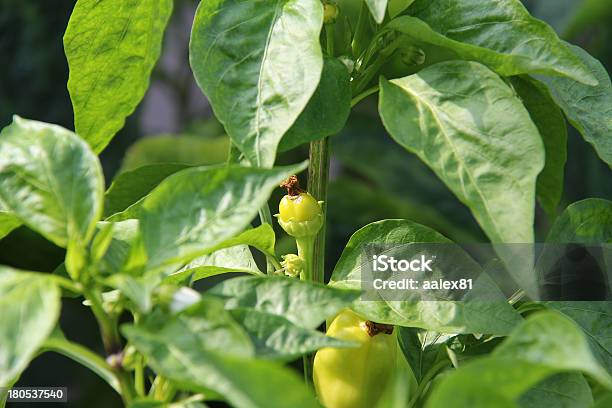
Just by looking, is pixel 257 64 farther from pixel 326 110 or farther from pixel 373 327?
pixel 373 327

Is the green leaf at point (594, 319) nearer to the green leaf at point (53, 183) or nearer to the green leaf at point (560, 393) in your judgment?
the green leaf at point (560, 393)

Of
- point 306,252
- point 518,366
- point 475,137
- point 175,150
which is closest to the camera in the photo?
point 518,366

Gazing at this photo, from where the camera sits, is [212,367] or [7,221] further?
[7,221]

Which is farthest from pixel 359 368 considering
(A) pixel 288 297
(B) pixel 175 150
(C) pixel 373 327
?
(B) pixel 175 150

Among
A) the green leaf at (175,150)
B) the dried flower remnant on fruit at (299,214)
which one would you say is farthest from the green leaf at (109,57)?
the green leaf at (175,150)

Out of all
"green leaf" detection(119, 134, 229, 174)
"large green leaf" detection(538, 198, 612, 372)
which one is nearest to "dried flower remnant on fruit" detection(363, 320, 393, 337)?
"large green leaf" detection(538, 198, 612, 372)

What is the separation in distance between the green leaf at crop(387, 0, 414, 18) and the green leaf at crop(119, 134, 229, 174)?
903 millimetres

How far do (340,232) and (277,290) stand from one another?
3.79 ft

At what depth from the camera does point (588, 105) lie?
1.81ft

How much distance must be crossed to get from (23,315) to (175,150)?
3.66 ft

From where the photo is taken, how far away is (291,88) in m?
0.46

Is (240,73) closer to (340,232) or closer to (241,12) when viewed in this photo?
(241,12)

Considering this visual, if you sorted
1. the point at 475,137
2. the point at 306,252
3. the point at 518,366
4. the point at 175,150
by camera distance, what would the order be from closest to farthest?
1. the point at 518,366
2. the point at 475,137
3. the point at 306,252
4. the point at 175,150

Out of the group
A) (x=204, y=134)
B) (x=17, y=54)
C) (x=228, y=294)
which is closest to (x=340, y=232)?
(x=204, y=134)
